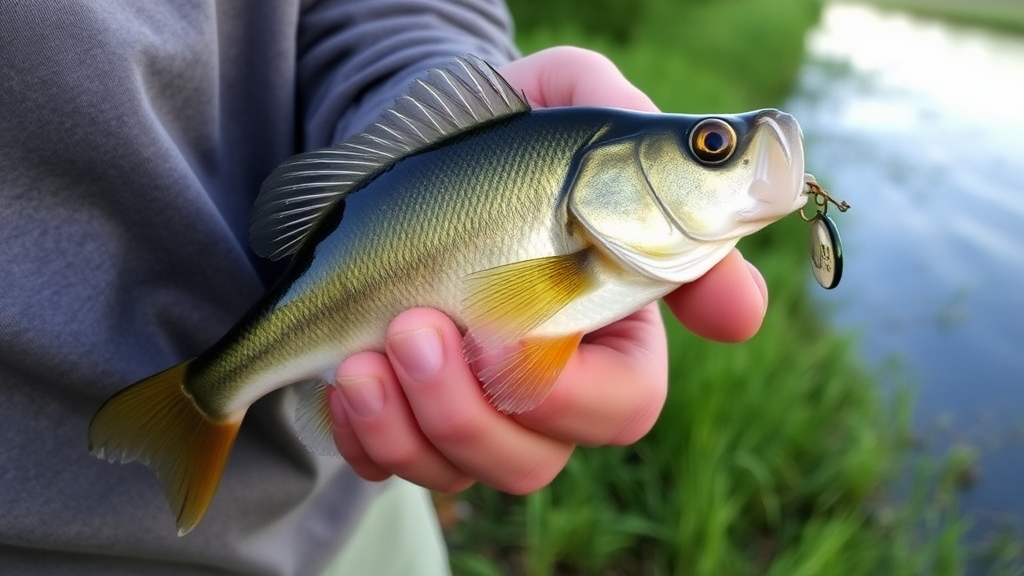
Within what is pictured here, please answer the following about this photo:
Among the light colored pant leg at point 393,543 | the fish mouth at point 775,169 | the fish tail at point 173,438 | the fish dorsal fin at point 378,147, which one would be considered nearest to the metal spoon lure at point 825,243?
the fish mouth at point 775,169

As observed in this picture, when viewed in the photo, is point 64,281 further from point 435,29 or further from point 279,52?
point 435,29

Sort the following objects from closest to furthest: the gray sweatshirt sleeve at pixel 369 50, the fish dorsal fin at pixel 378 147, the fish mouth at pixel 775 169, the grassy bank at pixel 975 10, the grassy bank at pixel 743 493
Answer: the fish mouth at pixel 775 169 < the fish dorsal fin at pixel 378 147 < the gray sweatshirt sleeve at pixel 369 50 < the grassy bank at pixel 743 493 < the grassy bank at pixel 975 10

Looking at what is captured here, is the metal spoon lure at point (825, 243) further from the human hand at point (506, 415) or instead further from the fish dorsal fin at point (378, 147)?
the fish dorsal fin at point (378, 147)

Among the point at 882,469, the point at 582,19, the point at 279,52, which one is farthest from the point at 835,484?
the point at 582,19

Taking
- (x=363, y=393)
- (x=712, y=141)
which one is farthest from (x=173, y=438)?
(x=712, y=141)

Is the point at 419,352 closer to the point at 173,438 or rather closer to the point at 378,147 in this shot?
the point at 378,147

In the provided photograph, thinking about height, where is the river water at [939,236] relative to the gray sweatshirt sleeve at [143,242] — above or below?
below

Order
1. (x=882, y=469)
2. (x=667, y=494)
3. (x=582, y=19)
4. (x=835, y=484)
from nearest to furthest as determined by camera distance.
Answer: (x=667, y=494)
(x=835, y=484)
(x=882, y=469)
(x=582, y=19)
